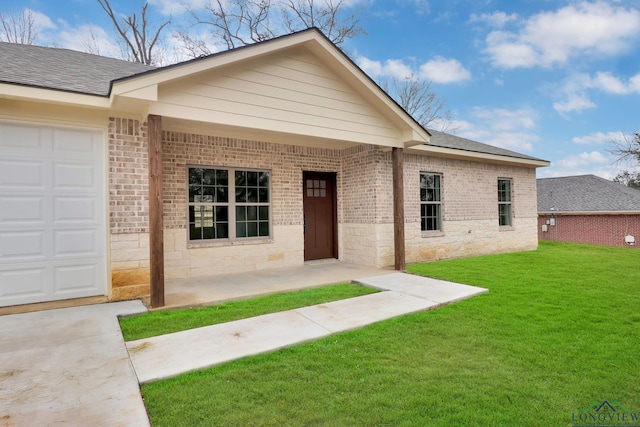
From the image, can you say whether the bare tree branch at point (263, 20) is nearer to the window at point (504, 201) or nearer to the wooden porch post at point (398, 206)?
the window at point (504, 201)

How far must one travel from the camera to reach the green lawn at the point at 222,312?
12.9 feet

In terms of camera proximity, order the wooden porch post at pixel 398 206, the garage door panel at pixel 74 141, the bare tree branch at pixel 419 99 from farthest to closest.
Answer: the bare tree branch at pixel 419 99 → the wooden porch post at pixel 398 206 → the garage door panel at pixel 74 141

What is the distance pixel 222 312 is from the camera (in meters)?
4.53

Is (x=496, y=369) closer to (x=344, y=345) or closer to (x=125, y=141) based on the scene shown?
(x=344, y=345)

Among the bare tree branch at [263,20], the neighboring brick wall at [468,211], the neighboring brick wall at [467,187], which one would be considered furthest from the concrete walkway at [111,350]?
the bare tree branch at [263,20]

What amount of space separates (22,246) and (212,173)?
349cm

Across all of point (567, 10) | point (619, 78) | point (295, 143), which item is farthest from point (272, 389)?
point (619, 78)

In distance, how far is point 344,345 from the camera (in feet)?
11.2

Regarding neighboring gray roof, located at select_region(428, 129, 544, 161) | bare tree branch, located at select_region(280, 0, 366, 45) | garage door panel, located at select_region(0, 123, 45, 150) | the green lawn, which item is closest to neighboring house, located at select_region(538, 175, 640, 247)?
neighboring gray roof, located at select_region(428, 129, 544, 161)

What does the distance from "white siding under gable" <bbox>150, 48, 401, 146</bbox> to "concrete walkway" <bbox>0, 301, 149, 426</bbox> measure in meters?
3.18

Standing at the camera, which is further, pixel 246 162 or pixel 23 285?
pixel 246 162

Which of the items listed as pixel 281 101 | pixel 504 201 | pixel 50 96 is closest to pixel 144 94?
pixel 50 96

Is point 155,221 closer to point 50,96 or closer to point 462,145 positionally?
point 50,96

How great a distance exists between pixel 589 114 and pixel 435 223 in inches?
736
